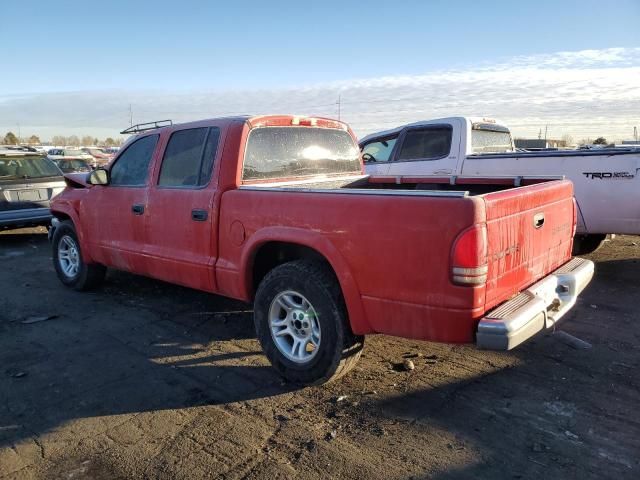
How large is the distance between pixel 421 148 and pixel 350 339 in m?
5.49

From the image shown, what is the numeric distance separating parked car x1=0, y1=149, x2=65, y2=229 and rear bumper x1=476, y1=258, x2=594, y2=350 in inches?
357

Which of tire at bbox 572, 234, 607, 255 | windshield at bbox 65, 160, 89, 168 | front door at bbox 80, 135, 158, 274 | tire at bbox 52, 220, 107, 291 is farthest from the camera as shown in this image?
windshield at bbox 65, 160, 89, 168

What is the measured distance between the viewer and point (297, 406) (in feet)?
11.8

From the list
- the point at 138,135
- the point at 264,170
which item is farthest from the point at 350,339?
the point at 138,135

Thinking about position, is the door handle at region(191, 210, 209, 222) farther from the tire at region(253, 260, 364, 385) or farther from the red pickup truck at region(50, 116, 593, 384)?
the tire at region(253, 260, 364, 385)

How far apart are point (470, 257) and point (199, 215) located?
2436mm

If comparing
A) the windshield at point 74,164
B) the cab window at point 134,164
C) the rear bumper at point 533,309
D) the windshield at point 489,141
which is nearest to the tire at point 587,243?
the windshield at point 489,141

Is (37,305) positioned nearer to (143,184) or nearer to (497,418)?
(143,184)

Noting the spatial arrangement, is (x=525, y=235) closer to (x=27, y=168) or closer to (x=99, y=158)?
(x=27, y=168)

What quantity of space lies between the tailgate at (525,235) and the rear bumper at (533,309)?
71 mm

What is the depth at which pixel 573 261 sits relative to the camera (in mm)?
4285

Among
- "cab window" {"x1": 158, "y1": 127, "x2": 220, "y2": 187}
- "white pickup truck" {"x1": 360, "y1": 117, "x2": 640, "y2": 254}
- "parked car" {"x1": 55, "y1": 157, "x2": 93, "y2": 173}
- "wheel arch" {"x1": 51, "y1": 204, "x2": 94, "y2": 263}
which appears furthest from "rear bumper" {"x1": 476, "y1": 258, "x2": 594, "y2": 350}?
"parked car" {"x1": 55, "y1": 157, "x2": 93, "y2": 173}

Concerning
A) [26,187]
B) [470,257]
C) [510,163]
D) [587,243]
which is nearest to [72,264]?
[26,187]

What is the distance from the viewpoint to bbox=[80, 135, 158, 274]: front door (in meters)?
5.30
